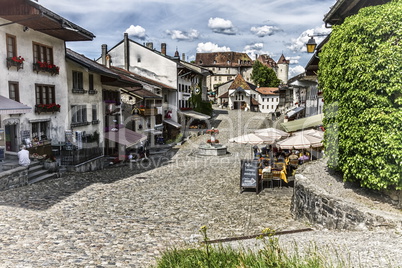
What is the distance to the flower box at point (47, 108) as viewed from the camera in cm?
1960

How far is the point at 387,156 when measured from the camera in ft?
30.1

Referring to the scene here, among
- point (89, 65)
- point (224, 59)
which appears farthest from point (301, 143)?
point (224, 59)

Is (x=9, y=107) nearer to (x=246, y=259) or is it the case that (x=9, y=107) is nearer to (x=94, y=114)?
(x=94, y=114)

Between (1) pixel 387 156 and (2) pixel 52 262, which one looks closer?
(2) pixel 52 262

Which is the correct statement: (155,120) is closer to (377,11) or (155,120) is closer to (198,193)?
(198,193)

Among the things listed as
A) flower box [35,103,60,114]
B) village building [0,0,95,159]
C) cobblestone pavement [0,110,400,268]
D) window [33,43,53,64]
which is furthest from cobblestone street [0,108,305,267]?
window [33,43,53,64]

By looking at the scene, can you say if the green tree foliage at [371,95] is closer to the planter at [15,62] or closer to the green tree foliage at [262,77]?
the planter at [15,62]

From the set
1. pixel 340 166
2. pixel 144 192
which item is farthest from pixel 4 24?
pixel 340 166

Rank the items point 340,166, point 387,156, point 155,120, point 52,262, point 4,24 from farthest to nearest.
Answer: point 155,120 → point 4,24 → point 340,166 → point 387,156 → point 52,262

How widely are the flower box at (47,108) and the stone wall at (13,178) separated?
4.99 m

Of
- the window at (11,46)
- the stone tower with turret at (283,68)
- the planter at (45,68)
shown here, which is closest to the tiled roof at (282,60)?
the stone tower with turret at (283,68)

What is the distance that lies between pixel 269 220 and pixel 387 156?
160 inches

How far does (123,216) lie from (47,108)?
11.3 metres

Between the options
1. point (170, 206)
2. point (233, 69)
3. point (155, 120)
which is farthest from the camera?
point (233, 69)
